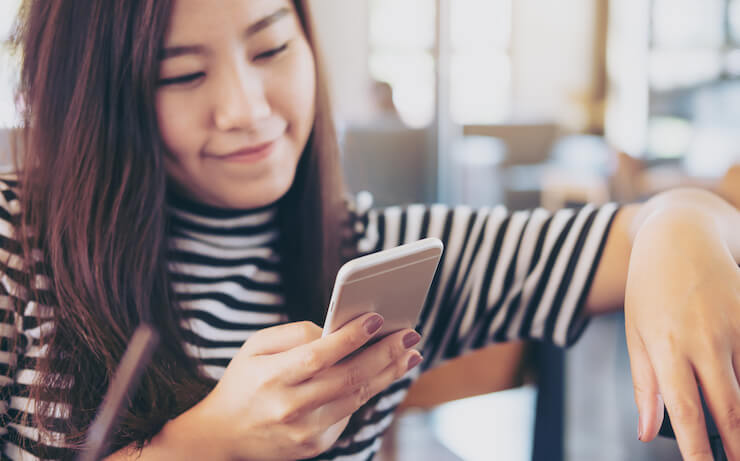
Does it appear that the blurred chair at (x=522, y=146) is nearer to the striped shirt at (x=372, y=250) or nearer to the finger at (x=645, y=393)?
the striped shirt at (x=372, y=250)

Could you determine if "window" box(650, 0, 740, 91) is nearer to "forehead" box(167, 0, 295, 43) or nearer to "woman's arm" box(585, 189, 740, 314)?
"woman's arm" box(585, 189, 740, 314)

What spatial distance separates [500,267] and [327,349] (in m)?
0.34

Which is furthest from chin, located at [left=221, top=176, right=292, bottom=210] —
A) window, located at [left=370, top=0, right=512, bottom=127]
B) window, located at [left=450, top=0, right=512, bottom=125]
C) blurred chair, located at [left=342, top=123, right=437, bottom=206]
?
window, located at [left=450, top=0, right=512, bottom=125]

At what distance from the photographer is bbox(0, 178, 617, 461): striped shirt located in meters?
0.55

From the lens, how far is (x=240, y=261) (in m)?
0.63

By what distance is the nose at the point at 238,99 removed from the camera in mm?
503

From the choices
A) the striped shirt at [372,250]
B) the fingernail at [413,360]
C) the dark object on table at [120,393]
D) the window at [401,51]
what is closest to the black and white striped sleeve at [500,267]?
the striped shirt at [372,250]

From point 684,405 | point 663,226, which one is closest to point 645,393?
point 684,405

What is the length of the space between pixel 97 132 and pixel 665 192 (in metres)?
0.49

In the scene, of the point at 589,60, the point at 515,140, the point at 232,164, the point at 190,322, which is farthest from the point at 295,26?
the point at 589,60

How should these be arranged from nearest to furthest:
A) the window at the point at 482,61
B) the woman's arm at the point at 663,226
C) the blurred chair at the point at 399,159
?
the woman's arm at the point at 663,226 → the blurred chair at the point at 399,159 → the window at the point at 482,61

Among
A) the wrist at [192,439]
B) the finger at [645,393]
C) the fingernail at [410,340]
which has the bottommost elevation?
the wrist at [192,439]

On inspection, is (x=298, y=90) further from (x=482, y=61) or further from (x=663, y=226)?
(x=482, y=61)

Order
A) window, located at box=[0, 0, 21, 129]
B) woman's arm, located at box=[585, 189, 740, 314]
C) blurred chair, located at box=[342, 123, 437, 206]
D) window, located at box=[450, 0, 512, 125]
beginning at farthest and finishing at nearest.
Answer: window, located at box=[450, 0, 512, 125], blurred chair, located at box=[342, 123, 437, 206], window, located at box=[0, 0, 21, 129], woman's arm, located at box=[585, 189, 740, 314]
